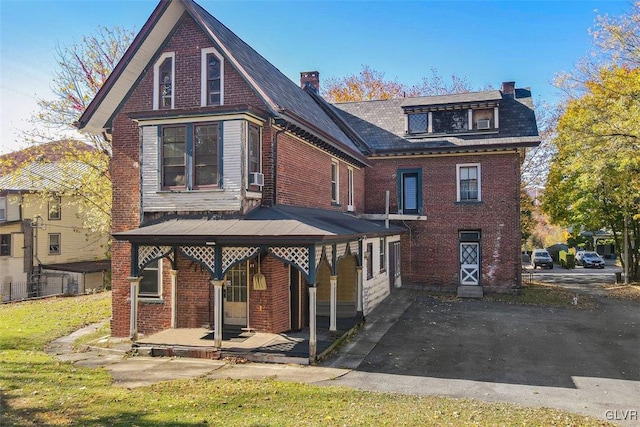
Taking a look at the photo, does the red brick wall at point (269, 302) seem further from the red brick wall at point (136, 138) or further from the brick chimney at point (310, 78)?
the brick chimney at point (310, 78)

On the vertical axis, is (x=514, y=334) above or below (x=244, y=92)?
below

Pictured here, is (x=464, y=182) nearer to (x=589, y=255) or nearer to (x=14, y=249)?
(x=589, y=255)

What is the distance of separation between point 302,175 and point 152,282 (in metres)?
5.81

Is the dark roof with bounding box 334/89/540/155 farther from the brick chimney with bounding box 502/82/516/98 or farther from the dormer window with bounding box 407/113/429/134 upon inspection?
the dormer window with bounding box 407/113/429/134

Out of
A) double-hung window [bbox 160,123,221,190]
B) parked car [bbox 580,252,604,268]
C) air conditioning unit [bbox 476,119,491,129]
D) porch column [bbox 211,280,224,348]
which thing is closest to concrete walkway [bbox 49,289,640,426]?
porch column [bbox 211,280,224,348]

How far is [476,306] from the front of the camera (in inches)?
735

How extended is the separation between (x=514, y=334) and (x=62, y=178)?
24554 millimetres

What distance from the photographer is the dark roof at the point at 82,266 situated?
31250 millimetres

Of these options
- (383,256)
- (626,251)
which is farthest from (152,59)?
(626,251)

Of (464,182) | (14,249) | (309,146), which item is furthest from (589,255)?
(14,249)

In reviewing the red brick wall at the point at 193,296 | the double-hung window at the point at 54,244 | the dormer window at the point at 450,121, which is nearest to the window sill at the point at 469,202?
the dormer window at the point at 450,121

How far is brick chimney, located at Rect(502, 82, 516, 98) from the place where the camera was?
81.1 feet

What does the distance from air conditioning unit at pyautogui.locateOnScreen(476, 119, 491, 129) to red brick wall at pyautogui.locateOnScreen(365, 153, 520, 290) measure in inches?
67.0

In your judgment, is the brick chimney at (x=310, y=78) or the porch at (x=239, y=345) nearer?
the porch at (x=239, y=345)
